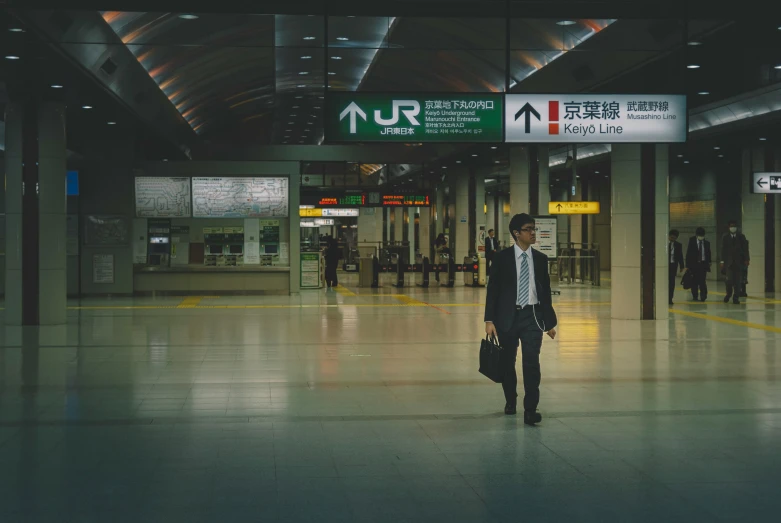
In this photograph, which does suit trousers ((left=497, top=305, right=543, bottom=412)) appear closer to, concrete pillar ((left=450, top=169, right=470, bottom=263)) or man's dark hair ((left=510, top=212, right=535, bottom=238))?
man's dark hair ((left=510, top=212, right=535, bottom=238))

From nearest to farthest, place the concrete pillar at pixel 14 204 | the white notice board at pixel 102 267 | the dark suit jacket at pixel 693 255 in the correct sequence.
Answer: the concrete pillar at pixel 14 204 → the dark suit jacket at pixel 693 255 → the white notice board at pixel 102 267

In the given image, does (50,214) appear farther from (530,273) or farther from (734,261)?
(734,261)

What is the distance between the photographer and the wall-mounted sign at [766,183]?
20.7 metres

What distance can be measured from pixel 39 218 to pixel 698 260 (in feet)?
45.5

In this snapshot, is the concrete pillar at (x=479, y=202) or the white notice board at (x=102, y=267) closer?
the white notice board at (x=102, y=267)

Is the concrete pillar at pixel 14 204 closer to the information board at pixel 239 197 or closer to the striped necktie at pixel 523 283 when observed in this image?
the information board at pixel 239 197

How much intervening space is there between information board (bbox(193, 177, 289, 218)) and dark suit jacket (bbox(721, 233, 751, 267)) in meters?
10.8

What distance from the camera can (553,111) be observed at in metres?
10.5

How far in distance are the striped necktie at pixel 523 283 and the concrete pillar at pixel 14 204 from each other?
1076cm

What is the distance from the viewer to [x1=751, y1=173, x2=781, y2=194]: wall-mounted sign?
20.7 meters

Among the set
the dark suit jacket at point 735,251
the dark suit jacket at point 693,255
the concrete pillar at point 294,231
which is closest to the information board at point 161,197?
the concrete pillar at point 294,231

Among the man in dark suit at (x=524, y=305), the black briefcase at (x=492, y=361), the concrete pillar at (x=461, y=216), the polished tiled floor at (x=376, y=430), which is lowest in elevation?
the polished tiled floor at (x=376, y=430)

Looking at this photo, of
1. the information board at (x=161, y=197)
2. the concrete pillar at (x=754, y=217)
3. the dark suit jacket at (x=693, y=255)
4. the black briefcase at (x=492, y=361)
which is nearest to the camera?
the black briefcase at (x=492, y=361)

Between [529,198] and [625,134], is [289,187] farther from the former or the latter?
[625,134]
